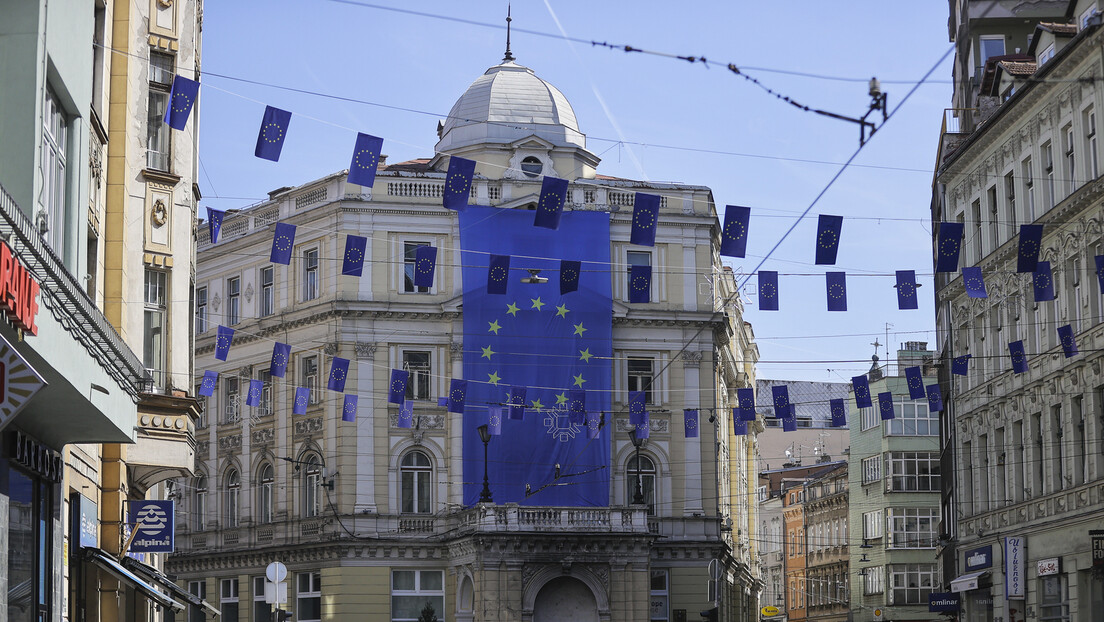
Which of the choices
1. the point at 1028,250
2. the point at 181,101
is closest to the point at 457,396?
the point at 1028,250

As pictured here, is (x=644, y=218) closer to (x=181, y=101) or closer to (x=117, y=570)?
(x=181, y=101)

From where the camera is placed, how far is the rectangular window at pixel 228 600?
195 feet

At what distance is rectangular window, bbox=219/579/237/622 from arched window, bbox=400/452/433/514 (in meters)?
8.55

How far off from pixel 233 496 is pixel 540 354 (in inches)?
557

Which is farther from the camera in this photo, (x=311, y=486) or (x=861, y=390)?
(x=311, y=486)

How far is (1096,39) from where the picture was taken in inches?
1332

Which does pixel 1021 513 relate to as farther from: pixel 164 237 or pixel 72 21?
pixel 72 21

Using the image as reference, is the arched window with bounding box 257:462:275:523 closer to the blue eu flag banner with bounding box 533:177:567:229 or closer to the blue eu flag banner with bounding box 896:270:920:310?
the blue eu flag banner with bounding box 896:270:920:310

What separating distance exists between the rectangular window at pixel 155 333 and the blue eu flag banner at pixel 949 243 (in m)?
14.5

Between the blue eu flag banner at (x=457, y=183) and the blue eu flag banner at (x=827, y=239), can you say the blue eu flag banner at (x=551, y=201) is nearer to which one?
the blue eu flag banner at (x=457, y=183)

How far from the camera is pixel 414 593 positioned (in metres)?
54.8

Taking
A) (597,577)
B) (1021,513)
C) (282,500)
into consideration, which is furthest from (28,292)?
(282,500)

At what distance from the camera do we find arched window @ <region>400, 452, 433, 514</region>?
55.9 m

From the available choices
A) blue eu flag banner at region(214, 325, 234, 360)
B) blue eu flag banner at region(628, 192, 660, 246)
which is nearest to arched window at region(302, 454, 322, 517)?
blue eu flag banner at region(214, 325, 234, 360)
